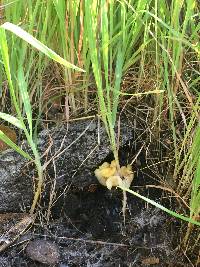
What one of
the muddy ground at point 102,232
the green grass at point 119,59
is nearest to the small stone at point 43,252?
the muddy ground at point 102,232

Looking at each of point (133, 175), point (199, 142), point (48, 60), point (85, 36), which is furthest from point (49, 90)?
point (199, 142)

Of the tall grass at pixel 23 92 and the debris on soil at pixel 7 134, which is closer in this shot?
the tall grass at pixel 23 92

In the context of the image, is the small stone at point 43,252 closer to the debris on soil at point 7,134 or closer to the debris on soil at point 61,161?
the debris on soil at point 61,161

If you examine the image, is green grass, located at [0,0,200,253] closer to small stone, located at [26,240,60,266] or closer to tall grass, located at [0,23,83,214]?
tall grass, located at [0,23,83,214]

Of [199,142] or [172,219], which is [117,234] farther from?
[199,142]

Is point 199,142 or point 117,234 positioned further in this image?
point 117,234

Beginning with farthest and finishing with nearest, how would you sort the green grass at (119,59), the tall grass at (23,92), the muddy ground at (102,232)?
the muddy ground at (102,232) → the green grass at (119,59) → the tall grass at (23,92)
